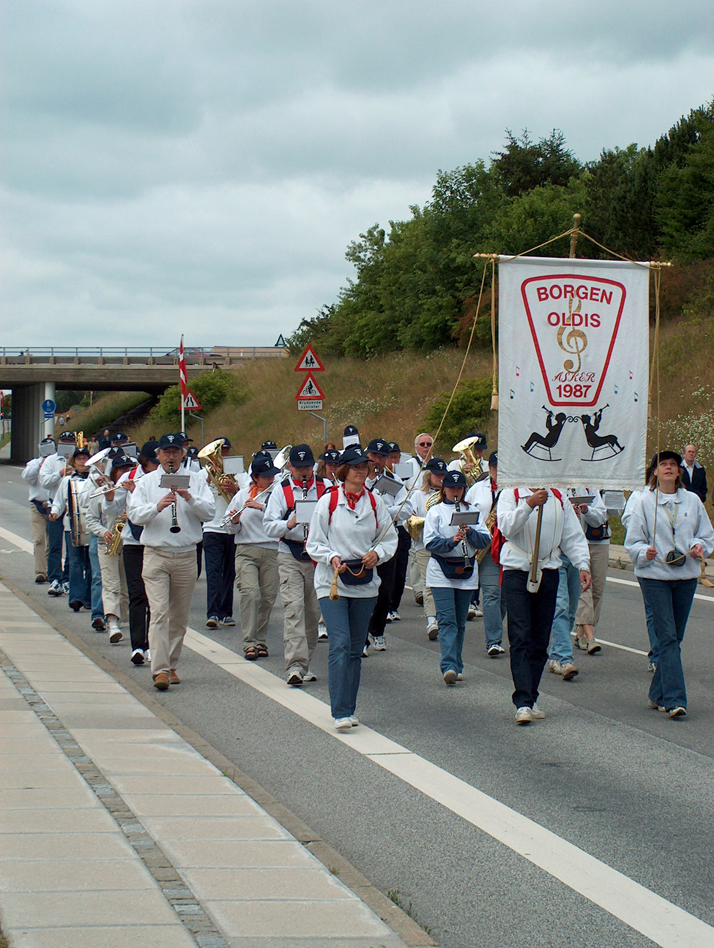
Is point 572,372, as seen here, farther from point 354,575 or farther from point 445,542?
point 354,575

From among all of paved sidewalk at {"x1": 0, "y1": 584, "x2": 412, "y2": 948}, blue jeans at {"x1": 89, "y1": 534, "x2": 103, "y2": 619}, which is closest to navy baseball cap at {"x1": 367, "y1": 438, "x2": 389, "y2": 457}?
blue jeans at {"x1": 89, "y1": 534, "x2": 103, "y2": 619}

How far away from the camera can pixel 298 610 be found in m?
9.69

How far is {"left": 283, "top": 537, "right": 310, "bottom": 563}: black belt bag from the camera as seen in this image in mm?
9844

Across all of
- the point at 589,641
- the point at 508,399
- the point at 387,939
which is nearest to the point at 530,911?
the point at 387,939

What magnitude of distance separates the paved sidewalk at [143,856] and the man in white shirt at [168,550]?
5.71 ft

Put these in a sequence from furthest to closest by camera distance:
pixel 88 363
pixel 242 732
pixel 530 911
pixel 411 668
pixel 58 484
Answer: pixel 88 363
pixel 58 484
pixel 411 668
pixel 242 732
pixel 530 911

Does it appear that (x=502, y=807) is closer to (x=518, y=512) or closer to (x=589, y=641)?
(x=518, y=512)

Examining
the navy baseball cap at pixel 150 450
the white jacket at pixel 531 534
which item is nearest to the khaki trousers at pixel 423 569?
the navy baseball cap at pixel 150 450

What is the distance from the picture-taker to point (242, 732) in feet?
25.8

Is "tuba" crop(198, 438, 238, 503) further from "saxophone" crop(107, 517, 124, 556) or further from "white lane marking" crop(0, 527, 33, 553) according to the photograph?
"white lane marking" crop(0, 527, 33, 553)

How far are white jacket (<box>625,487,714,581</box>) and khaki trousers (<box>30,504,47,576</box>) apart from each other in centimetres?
980

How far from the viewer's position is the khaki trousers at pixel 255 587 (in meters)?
11.0

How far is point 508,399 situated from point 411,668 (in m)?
3.15

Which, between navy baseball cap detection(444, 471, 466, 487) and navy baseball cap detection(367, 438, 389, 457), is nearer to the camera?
navy baseball cap detection(444, 471, 466, 487)
